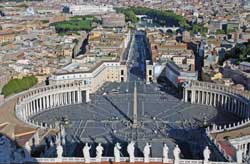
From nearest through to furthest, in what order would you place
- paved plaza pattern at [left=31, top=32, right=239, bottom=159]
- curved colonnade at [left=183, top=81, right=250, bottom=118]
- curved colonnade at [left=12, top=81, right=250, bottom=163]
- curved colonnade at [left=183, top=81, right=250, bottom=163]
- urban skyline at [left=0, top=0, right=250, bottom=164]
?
urban skyline at [left=0, top=0, right=250, bottom=164] < paved plaza pattern at [left=31, top=32, right=239, bottom=159] < curved colonnade at [left=183, top=81, right=250, bottom=163] < curved colonnade at [left=183, top=81, right=250, bottom=118] < curved colonnade at [left=12, top=81, right=250, bottom=163]

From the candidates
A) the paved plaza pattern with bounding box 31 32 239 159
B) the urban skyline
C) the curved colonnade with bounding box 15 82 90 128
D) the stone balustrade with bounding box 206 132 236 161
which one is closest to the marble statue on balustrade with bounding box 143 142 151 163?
the urban skyline

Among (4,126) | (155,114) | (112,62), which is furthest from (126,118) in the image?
(112,62)

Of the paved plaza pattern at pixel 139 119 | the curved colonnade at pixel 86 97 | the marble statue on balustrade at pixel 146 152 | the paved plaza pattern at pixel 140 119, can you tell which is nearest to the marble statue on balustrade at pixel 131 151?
the marble statue on balustrade at pixel 146 152

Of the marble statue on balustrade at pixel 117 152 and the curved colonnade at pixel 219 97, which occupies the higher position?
the marble statue on balustrade at pixel 117 152

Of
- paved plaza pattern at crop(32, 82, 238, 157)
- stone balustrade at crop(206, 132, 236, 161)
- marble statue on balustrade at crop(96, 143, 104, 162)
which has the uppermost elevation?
marble statue on balustrade at crop(96, 143, 104, 162)

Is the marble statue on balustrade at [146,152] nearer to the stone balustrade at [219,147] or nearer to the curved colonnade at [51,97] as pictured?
the stone balustrade at [219,147]

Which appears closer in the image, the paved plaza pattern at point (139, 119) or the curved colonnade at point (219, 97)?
the paved plaza pattern at point (139, 119)

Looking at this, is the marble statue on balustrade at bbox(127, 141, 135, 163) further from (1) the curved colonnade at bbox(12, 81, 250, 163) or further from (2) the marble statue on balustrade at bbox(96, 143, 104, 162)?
(1) the curved colonnade at bbox(12, 81, 250, 163)

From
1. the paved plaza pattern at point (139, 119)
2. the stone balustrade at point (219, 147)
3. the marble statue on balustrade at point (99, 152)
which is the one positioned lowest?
the paved plaza pattern at point (139, 119)
